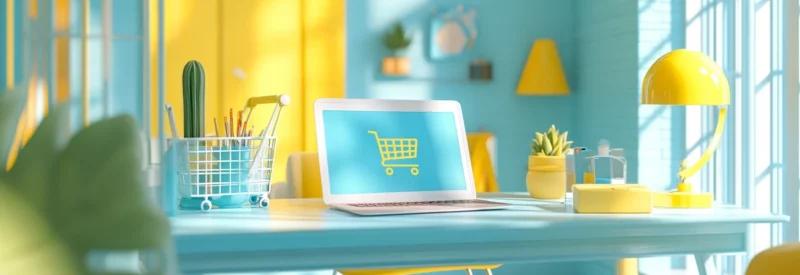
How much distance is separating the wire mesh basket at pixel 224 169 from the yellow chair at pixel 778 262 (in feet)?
3.47

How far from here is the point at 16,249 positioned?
15.1 inches

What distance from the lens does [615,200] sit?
6.53 feet

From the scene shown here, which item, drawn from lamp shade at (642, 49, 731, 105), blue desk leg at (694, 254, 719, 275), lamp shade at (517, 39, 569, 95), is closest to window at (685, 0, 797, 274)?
lamp shade at (517, 39, 569, 95)

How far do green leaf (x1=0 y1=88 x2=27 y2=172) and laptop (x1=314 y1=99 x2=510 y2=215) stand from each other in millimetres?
1655

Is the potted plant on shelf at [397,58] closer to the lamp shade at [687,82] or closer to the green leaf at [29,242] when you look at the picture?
the lamp shade at [687,82]

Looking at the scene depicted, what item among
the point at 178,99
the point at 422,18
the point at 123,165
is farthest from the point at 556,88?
the point at 123,165

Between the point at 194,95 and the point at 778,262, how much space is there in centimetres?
126

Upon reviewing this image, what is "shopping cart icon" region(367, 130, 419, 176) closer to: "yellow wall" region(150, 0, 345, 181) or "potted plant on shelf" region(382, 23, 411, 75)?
"yellow wall" region(150, 0, 345, 181)

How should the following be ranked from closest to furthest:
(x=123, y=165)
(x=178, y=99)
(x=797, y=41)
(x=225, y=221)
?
(x=123, y=165)
(x=225, y=221)
(x=797, y=41)
(x=178, y=99)

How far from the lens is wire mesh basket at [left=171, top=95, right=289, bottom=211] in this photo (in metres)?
2.02

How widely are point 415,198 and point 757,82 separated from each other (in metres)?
2.29

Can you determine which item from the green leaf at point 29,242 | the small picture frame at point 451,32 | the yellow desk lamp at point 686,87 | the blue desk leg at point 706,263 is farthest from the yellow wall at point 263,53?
the green leaf at point 29,242

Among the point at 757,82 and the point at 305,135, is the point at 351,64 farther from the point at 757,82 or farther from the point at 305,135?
the point at 757,82

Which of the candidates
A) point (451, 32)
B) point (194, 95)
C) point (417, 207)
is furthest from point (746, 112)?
point (194, 95)
